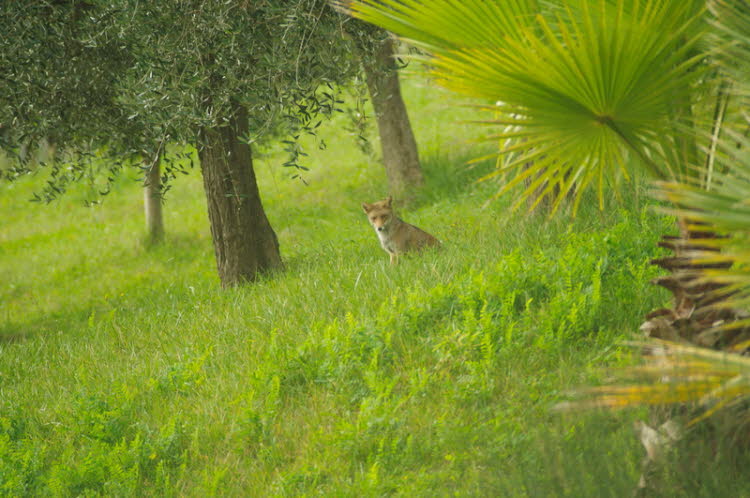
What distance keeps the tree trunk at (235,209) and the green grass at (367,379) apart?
36 centimetres

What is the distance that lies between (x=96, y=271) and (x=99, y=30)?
9.03 metres

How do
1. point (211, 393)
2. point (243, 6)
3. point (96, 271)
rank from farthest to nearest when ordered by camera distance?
point (96, 271) < point (243, 6) < point (211, 393)

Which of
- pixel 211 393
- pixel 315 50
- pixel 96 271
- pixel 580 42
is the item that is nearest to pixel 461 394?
pixel 211 393

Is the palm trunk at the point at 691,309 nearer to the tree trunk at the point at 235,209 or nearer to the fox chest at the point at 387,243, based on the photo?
the fox chest at the point at 387,243

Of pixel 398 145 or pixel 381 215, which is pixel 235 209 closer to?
pixel 381 215

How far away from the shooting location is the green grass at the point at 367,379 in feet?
14.5

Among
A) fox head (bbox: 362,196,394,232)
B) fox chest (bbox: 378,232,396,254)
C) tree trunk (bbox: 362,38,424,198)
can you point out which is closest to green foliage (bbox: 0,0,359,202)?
fox head (bbox: 362,196,394,232)

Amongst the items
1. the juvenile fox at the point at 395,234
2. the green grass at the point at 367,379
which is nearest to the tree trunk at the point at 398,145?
the juvenile fox at the point at 395,234

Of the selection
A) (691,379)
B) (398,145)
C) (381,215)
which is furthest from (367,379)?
(398,145)

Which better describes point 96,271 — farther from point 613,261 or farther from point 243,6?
point 613,261

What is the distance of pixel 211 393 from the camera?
230 inches

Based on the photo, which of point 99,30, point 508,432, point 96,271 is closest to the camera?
point 508,432

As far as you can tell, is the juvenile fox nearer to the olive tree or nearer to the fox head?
the fox head

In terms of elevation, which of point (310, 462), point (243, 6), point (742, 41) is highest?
point (243, 6)
